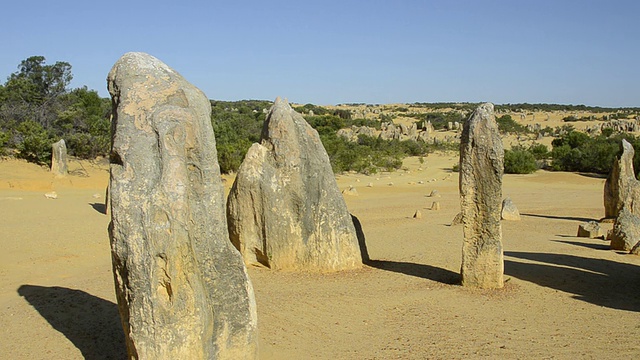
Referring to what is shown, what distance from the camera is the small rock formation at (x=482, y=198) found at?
8.29m

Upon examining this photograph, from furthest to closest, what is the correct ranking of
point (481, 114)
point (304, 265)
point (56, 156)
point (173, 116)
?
point (56, 156) → point (304, 265) → point (481, 114) → point (173, 116)

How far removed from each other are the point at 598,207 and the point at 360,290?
42.7 feet

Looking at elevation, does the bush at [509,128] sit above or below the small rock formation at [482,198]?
above

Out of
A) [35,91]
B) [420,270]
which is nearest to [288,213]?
[420,270]

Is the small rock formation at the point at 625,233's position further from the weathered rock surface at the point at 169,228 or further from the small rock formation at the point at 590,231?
the weathered rock surface at the point at 169,228

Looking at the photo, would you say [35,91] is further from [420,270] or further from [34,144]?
[420,270]

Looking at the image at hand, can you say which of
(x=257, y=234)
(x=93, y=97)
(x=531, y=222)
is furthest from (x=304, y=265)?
(x=93, y=97)

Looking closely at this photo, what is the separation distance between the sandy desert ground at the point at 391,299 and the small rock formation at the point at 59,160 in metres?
7.69

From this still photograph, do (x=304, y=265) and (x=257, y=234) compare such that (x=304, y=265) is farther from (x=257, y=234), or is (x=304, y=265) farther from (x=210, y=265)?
(x=210, y=265)

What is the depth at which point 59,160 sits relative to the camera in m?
22.4

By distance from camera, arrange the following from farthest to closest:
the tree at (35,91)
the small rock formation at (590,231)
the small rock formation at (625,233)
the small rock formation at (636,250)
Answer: the tree at (35,91) → the small rock formation at (590,231) → the small rock formation at (625,233) → the small rock formation at (636,250)

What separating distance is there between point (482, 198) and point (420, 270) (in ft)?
6.63

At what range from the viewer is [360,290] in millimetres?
8422

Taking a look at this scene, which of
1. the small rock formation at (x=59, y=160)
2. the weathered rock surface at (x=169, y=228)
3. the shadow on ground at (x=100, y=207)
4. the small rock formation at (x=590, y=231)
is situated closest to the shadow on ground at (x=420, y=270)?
the weathered rock surface at (x=169, y=228)
